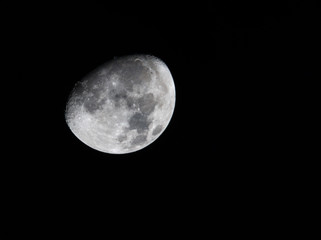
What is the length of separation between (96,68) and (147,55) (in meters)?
0.45

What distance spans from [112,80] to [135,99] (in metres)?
0.23

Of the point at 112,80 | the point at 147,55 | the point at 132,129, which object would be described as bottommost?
the point at 132,129

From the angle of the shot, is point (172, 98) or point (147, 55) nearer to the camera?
point (147, 55)

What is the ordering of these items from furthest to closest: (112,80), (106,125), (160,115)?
(160,115) → (106,125) → (112,80)

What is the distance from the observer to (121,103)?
1.90m

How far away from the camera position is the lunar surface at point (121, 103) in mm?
1865

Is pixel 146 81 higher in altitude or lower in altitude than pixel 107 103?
higher

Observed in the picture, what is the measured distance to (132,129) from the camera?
206cm

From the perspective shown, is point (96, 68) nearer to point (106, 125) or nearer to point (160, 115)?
point (106, 125)

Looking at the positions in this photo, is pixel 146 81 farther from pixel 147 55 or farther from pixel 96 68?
pixel 96 68

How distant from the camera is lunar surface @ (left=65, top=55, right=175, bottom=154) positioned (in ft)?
6.12

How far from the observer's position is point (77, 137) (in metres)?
2.21

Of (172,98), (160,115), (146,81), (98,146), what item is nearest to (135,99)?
(146,81)

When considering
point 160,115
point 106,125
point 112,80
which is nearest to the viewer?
point 112,80
